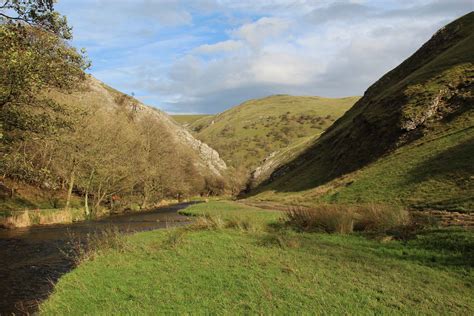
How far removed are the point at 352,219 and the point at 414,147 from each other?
1109 inches

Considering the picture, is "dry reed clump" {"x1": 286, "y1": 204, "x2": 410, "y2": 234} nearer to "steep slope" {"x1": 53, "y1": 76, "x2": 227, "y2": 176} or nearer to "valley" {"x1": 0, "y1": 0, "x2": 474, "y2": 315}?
"valley" {"x1": 0, "y1": 0, "x2": 474, "y2": 315}

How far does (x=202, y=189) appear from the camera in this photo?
394 feet

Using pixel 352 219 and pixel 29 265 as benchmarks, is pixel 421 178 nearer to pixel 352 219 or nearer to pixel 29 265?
pixel 352 219

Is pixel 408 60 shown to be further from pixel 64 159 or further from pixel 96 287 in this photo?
pixel 96 287

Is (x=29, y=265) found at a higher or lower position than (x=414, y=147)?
lower

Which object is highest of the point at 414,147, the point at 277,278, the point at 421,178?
the point at 414,147

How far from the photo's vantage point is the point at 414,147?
45656 millimetres

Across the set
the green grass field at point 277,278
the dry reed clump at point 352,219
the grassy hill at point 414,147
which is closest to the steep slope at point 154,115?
the grassy hill at point 414,147

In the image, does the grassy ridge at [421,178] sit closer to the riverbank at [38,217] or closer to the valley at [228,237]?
the valley at [228,237]

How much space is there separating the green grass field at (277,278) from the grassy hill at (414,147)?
12.3 metres

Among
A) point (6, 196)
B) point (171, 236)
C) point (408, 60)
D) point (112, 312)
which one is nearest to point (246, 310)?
point (112, 312)

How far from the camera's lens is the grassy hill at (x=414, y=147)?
3234 centimetres

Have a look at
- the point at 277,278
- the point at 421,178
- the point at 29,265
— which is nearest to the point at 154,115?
the point at 421,178

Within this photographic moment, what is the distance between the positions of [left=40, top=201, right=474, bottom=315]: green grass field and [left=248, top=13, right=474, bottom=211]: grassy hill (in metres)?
12.3
